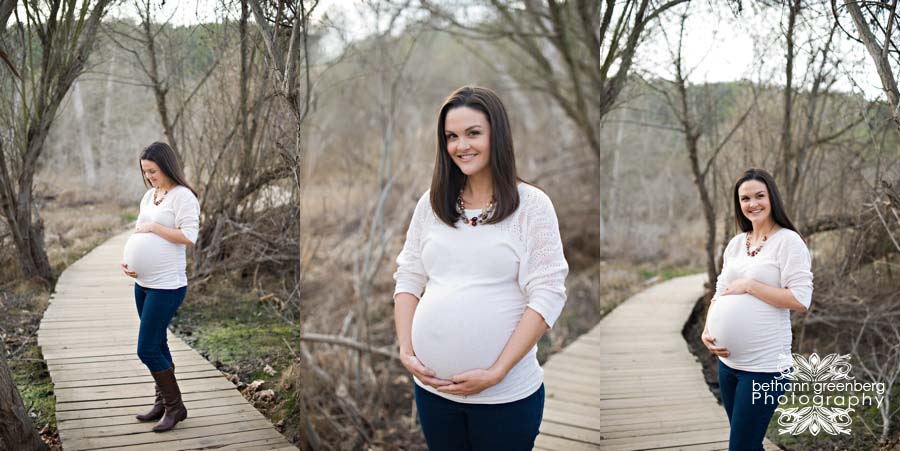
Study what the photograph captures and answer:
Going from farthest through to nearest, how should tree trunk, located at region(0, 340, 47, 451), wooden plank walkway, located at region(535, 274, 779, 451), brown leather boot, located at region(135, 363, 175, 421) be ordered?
wooden plank walkway, located at region(535, 274, 779, 451)
brown leather boot, located at region(135, 363, 175, 421)
tree trunk, located at region(0, 340, 47, 451)

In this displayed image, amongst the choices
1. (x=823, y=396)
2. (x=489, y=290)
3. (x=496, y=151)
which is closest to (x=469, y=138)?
(x=496, y=151)

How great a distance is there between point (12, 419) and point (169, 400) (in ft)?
1.53

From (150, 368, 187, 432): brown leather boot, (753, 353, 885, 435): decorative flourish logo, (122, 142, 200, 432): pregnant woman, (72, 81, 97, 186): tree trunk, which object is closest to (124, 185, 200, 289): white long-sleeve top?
(122, 142, 200, 432): pregnant woman

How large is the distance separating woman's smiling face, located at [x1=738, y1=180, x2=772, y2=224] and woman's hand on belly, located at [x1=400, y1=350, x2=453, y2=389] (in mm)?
1214

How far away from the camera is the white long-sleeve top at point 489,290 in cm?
177

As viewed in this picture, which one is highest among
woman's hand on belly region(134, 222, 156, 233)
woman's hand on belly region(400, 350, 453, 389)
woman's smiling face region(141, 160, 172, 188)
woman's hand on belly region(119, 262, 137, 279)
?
woman's smiling face region(141, 160, 172, 188)

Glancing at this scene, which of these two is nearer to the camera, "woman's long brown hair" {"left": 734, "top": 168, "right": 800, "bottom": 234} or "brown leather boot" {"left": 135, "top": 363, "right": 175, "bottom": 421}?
"woman's long brown hair" {"left": 734, "top": 168, "right": 800, "bottom": 234}

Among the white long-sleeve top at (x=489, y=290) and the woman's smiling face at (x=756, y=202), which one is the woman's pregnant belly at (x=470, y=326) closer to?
the white long-sleeve top at (x=489, y=290)

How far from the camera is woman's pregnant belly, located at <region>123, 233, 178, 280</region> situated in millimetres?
2244

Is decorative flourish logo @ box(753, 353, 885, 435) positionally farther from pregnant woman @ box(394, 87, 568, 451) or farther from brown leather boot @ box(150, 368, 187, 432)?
brown leather boot @ box(150, 368, 187, 432)

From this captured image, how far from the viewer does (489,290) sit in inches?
71.1

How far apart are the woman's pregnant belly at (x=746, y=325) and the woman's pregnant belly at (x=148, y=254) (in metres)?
1.93

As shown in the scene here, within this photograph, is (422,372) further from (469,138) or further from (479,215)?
(469,138)

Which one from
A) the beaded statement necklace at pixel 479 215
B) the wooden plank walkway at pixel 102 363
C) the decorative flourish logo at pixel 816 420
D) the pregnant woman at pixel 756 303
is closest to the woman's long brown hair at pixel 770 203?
the pregnant woman at pixel 756 303
